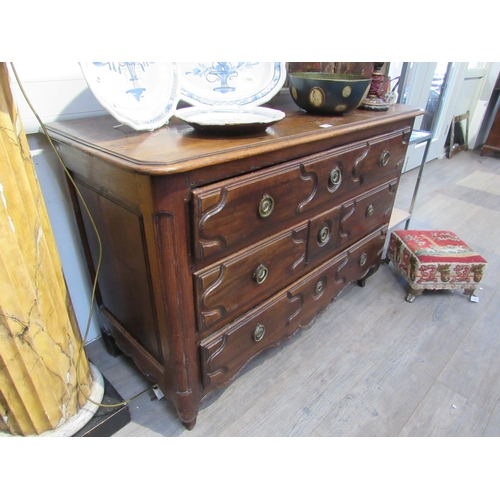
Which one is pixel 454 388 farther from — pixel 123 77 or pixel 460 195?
pixel 460 195

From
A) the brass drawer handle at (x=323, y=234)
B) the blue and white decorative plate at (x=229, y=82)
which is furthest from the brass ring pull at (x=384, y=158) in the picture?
the blue and white decorative plate at (x=229, y=82)

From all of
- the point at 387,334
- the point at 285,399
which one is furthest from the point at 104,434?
the point at 387,334

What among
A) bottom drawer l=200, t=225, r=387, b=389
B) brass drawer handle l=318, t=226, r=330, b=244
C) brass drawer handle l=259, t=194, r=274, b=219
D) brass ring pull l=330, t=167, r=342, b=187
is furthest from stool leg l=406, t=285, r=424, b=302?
brass drawer handle l=259, t=194, r=274, b=219

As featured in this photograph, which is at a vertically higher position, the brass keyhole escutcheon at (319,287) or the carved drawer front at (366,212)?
the carved drawer front at (366,212)

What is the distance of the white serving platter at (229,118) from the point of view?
2.79ft

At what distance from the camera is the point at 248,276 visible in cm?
98

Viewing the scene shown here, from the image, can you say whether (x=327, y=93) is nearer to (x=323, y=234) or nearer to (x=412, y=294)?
(x=323, y=234)

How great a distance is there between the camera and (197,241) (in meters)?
0.79

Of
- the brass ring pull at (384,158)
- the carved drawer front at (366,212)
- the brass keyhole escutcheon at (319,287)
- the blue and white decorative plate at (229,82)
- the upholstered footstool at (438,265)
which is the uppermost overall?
the blue and white decorative plate at (229,82)

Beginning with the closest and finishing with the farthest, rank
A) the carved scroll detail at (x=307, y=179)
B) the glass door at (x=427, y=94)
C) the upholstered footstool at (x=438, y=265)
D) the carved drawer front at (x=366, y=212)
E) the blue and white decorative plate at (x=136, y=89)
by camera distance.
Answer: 1. the blue and white decorative plate at (x=136, y=89)
2. the carved scroll detail at (x=307, y=179)
3. the carved drawer front at (x=366, y=212)
4. the upholstered footstool at (x=438, y=265)
5. the glass door at (x=427, y=94)

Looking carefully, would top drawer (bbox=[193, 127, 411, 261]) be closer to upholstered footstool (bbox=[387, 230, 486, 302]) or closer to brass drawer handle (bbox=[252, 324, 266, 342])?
brass drawer handle (bbox=[252, 324, 266, 342])

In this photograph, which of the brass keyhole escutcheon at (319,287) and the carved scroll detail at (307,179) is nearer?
the carved scroll detail at (307,179)

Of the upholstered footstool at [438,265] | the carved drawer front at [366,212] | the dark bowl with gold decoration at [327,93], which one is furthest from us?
the upholstered footstool at [438,265]

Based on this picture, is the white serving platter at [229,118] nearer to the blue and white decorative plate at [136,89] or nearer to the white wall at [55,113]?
the blue and white decorative plate at [136,89]
